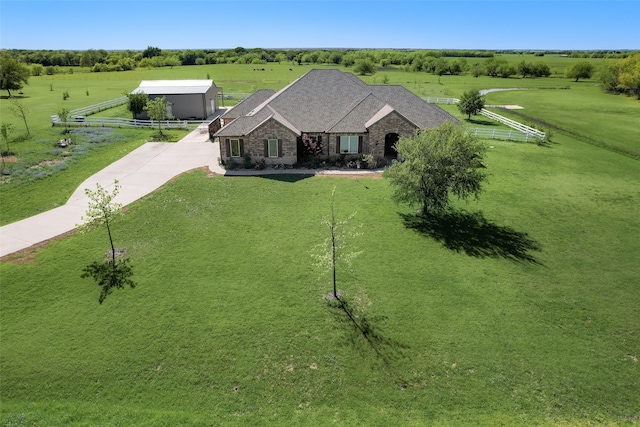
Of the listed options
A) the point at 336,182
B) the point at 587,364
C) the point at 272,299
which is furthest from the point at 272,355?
the point at 336,182

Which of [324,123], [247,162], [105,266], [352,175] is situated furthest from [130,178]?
[352,175]

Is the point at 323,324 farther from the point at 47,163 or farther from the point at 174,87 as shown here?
the point at 174,87

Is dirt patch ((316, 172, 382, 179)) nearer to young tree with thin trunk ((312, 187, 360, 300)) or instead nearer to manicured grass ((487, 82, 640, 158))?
young tree with thin trunk ((312, 187, 360, 300))

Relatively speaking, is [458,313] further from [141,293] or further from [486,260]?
[141,293]

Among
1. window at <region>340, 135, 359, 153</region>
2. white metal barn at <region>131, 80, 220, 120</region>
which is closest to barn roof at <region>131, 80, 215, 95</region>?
white metal barn at <region>131, 80, 220, 120</region>

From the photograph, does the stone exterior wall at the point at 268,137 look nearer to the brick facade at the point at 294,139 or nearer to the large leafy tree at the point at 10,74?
the brick facade at the point at 294,139

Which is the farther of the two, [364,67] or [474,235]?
[364,67]
